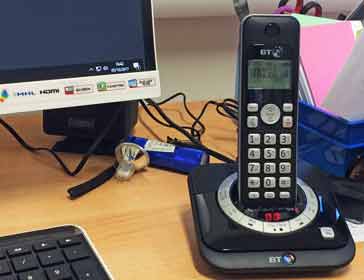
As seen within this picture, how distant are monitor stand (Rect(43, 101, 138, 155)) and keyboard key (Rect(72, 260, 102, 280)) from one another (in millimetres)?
275

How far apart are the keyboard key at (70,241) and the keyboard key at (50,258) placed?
0.05 ft

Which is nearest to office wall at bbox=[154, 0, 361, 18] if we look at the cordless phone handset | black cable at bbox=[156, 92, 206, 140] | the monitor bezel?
black cable at bbox=[156, 92, 206, 140]

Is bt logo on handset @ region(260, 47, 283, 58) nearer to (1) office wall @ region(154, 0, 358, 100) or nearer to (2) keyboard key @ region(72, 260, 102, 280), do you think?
(2) keyboard key @ region(72, 260, 102, 280)

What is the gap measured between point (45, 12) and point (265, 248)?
0.34 metres

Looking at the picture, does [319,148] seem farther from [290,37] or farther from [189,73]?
[189,73]

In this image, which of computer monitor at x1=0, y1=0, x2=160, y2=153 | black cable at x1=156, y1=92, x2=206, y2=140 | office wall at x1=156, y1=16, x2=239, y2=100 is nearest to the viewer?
computer monitor at x1=0, y1=0, x2=160, y2=153

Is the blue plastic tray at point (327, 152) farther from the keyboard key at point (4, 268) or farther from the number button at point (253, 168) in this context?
the keyboard key at point (4, 268)

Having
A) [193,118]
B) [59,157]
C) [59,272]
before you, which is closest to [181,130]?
[193,118]

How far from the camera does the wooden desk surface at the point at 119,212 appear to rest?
0.61m

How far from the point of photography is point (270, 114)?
2.06 ft

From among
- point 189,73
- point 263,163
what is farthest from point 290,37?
point 189,73

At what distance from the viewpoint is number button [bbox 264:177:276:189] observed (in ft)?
2.10

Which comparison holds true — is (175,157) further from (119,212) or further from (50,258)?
(50,258)

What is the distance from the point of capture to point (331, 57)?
0.79 m
